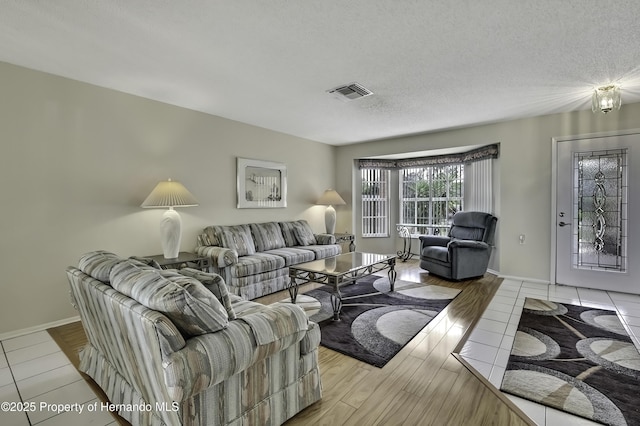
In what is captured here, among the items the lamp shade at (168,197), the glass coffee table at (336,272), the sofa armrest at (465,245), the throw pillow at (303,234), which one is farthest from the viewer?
the throw pillow at (303,234)

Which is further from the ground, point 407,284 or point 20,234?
point 20,234

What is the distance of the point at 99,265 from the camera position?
1728 mm

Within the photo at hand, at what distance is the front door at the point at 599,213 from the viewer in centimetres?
373

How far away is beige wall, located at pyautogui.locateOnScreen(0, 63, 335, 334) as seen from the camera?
270 cm

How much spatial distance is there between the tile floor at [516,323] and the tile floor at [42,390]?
2367 millimetres

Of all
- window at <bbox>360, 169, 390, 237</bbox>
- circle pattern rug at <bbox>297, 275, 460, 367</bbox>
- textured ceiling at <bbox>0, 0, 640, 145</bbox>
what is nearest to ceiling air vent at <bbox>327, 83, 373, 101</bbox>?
textured ceiling at <bbox>0, 0, 640, 145</bbox>

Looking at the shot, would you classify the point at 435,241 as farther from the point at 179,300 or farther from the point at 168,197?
the point at 179,300

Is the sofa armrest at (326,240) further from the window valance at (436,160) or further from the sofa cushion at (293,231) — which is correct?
the window valance at (436,160)

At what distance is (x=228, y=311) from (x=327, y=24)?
6.47 ft

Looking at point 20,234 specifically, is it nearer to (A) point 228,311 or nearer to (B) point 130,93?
(B) point 130,93

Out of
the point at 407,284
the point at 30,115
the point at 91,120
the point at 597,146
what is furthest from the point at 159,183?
the point at 597,146

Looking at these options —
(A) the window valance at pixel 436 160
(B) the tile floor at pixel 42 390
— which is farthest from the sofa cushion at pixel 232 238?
(A) the window valance at pixel 436 160

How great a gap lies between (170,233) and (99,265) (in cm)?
164

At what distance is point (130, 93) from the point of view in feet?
11.0
